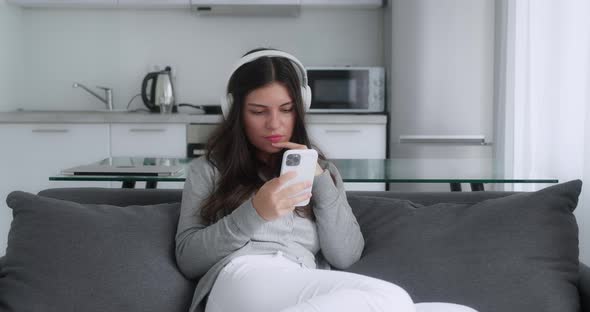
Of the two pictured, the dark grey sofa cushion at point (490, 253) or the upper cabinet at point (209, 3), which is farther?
the upper cabinet at point (209, 3)

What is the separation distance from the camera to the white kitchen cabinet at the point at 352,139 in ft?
12.5

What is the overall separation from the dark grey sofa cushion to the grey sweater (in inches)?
3.4

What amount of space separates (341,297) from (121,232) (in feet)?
1.92

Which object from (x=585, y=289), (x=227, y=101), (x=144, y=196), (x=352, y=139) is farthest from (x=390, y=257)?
(x=352, y=139)

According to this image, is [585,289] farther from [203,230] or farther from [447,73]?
[447,73]

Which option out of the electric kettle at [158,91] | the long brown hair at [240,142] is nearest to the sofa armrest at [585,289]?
the long brown hair at [240,142]

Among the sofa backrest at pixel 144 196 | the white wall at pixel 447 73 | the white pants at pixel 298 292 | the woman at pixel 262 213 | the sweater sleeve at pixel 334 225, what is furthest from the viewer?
the white wall at pixel 447 73

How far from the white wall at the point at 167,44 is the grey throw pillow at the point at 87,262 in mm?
2831

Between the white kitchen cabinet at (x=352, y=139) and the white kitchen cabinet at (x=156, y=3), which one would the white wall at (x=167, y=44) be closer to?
the white kitchen cabinet at (x=156, y=3)

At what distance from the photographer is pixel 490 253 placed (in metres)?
1.51

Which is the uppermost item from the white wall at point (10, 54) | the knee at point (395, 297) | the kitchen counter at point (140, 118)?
the white wall at point (10, 54)

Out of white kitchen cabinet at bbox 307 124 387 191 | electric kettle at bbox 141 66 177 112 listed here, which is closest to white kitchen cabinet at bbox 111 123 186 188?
electric kettle at bbox 141 66 177 112

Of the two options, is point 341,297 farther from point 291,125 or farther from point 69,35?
point 69,35

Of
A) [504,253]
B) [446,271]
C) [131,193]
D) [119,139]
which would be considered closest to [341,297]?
[446,271]
